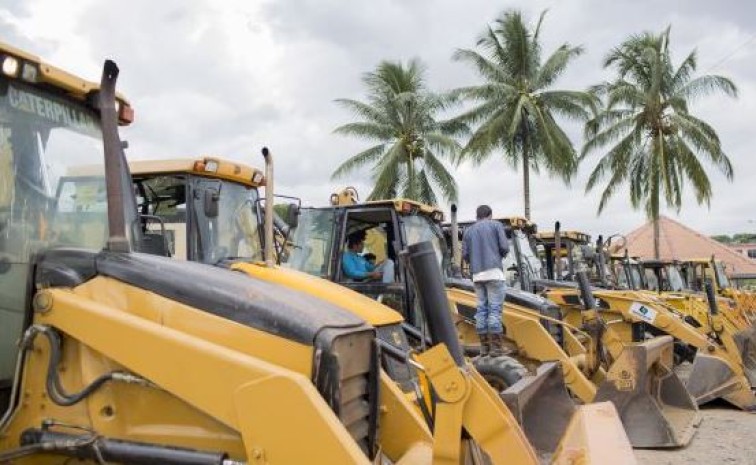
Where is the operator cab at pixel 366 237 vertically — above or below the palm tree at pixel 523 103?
below

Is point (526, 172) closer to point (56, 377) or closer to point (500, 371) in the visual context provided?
point (500, 371)

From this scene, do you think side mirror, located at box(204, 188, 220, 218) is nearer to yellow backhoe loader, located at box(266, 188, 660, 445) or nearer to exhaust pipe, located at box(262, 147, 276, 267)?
exhaust pipe, located at box(262, 147, 276, 267)

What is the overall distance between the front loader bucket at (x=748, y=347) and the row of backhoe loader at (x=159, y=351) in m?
6.71

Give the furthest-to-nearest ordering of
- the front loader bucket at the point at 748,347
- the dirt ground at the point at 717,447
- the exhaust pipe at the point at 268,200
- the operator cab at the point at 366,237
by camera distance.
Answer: the front loader bucket at the point at 748,347, the operator cab at the point at 366,237, the dirt ground at the point at 717,447, the exhaust pipe at the point at 268,200

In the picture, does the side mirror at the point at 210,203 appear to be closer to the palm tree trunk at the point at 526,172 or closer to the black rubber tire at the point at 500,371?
the black rubber tire at the point at 500,371

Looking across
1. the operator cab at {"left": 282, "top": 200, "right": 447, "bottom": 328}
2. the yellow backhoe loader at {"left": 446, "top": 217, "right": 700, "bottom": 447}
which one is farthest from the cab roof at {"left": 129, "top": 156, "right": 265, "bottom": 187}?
the yellow backhoe loader at {"left": 446, "top": 217, "right": 700, "bottom": 447}

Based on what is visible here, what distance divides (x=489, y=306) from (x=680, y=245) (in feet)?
160

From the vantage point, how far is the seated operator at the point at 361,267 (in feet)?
26.3

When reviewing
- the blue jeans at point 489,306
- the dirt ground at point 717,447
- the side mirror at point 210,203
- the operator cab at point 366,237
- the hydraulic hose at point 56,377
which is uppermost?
the side mirror at point 210,203

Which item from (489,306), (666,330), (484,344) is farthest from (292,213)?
(666,330)

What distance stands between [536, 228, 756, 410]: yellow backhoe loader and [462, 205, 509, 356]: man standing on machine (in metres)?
2.07

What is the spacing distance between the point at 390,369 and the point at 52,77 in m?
2.38

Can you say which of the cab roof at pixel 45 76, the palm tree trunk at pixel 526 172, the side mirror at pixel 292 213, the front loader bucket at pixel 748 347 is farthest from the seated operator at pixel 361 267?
the palm tree trunk at pixel 526 172

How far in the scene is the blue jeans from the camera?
785 centimetres
